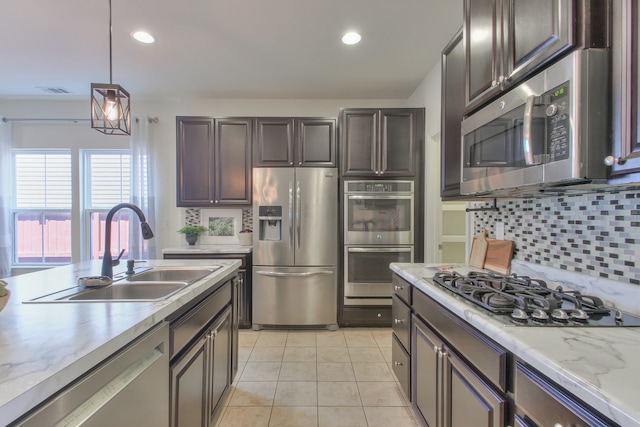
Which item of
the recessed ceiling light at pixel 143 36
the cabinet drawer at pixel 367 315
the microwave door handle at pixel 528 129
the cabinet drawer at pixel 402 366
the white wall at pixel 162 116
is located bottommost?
the cabinet drawer at pixel 367 315

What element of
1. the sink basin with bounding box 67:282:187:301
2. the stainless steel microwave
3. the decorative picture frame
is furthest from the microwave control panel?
the decorative picture frame

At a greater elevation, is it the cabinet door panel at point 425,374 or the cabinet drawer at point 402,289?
the cabinet drawer at point 402,289

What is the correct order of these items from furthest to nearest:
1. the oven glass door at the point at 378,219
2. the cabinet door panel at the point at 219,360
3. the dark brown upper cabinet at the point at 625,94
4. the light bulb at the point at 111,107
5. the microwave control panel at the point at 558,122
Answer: the oven glass door at the point at 378,219 < the light bulb at the point at 111,107 < the cabinet door panel at the point at 219,360 < the microwave control panel at the point at 558,122 < the dark brown upper cabinet at the point at 625,94

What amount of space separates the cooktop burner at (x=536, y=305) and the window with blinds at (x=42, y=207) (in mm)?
4703

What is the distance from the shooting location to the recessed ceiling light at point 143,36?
2.37m

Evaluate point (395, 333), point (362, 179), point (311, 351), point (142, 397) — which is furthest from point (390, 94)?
point (142, 397)

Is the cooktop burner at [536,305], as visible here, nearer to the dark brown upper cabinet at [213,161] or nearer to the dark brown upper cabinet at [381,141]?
the dark brown upper cabinet at [381,141]

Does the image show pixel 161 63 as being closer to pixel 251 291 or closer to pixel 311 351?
pixel 251 291

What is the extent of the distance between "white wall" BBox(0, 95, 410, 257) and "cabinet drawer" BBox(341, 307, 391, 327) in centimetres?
230

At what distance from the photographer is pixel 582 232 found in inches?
50.4

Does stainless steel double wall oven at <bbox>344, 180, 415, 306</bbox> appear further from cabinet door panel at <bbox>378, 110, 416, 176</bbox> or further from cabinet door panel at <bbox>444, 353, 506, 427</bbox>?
cabinet door panel at <bbox>444, 353, 506, 427</bbox>

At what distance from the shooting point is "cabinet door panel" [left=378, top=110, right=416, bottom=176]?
3.13 metres

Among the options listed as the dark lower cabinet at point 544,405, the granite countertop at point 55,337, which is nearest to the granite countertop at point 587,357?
the dark lower cabinet at point 544,405

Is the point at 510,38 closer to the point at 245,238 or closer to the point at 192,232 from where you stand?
the point at 245,238
